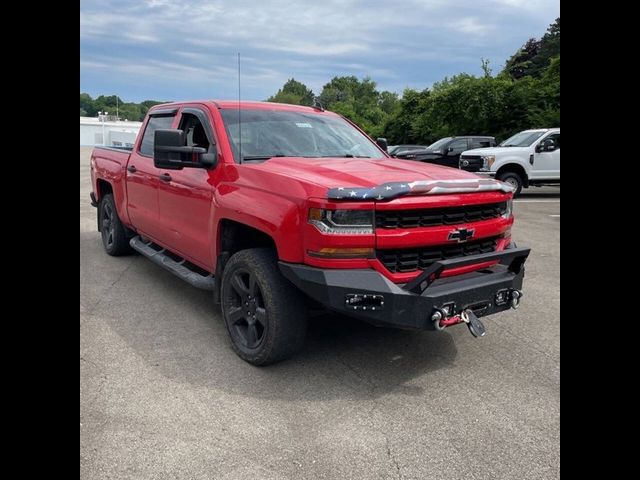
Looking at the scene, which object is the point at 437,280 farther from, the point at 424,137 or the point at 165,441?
the point at 424,137

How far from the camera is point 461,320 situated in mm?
3402

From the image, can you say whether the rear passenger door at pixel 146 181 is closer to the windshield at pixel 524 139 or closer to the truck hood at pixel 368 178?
the truck hood at pixel 368 178

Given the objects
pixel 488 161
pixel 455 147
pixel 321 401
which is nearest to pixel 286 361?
pixel 321 401

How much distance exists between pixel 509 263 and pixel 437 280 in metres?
0.68

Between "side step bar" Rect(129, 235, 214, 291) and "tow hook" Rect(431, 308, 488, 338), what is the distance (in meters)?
1.91

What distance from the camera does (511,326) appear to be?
4.71 m

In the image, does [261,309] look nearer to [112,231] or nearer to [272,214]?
[272,214]

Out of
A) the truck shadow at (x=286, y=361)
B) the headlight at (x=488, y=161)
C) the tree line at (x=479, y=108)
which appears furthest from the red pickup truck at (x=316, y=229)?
the tree line at (x=479, y=108)

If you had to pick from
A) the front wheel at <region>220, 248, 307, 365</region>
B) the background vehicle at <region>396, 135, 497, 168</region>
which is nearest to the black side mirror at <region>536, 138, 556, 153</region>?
the background vehicle at <region>396, 135, 497, 168</region>

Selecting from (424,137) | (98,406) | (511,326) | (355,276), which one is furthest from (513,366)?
(424,137)

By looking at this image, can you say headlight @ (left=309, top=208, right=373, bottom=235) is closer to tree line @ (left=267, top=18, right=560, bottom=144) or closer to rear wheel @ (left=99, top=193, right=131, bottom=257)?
rear wheel @ (left=99, top=193, right=131, bottom=257)

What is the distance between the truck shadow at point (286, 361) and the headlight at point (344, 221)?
105 cm

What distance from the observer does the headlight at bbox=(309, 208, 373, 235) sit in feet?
10.7

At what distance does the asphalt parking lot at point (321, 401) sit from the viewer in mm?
2754
